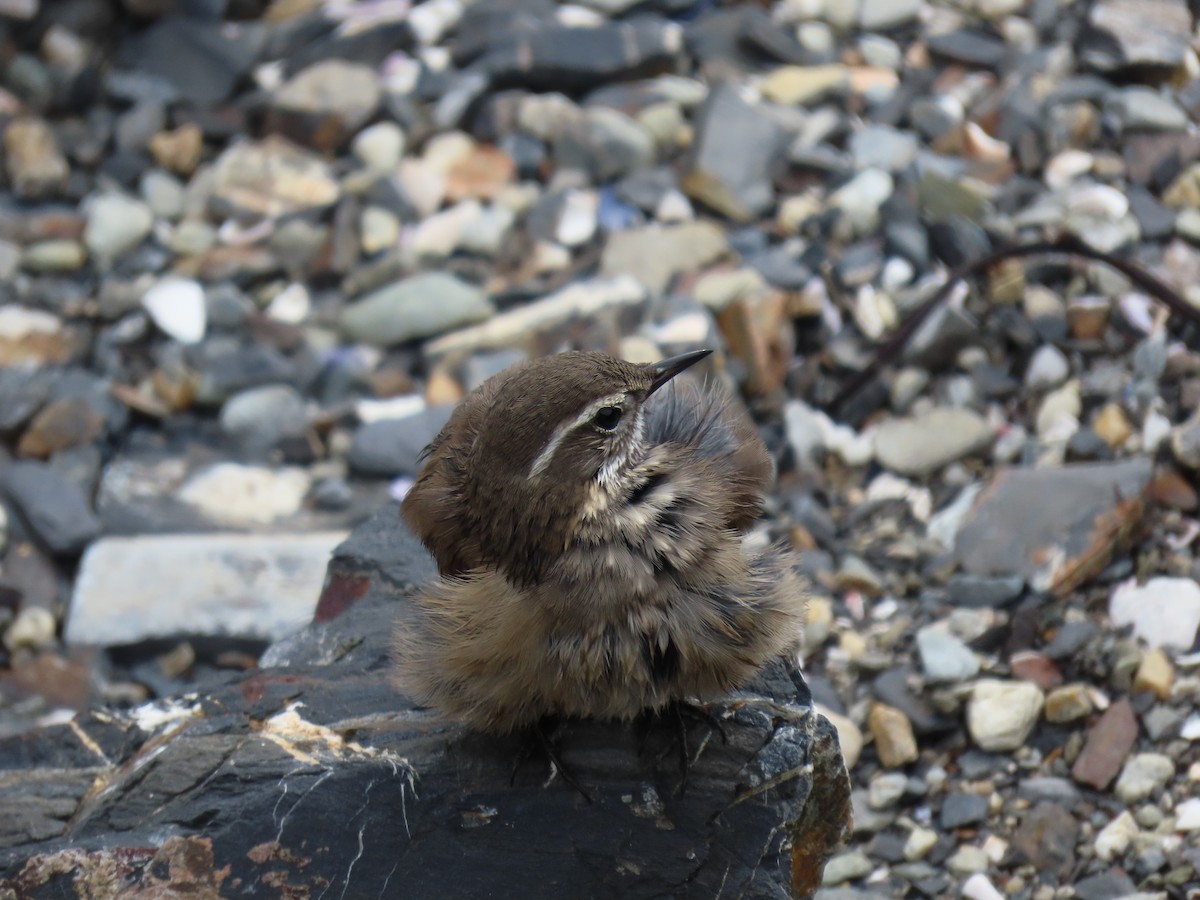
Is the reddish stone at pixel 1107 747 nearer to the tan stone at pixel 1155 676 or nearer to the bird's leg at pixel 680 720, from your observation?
the tan stone at pixel 1155 676

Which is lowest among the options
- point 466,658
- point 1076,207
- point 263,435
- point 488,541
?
point 263,435

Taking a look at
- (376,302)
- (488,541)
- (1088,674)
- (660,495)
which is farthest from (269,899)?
(376,302)

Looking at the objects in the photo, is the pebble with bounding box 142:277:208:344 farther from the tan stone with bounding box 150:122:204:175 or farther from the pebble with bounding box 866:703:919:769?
the pebble with bounding box 866:703:919:769

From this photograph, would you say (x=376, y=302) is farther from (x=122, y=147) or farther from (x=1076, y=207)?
(x=1076, y=207)

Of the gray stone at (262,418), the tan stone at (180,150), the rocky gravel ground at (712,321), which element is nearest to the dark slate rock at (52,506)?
the rocky gravel ground at (712,321)

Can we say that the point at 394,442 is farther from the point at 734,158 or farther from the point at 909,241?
the point at 909,241

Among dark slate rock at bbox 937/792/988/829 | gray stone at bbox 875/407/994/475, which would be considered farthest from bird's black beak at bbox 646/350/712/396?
gray stone at bbox 875/407/994/475
